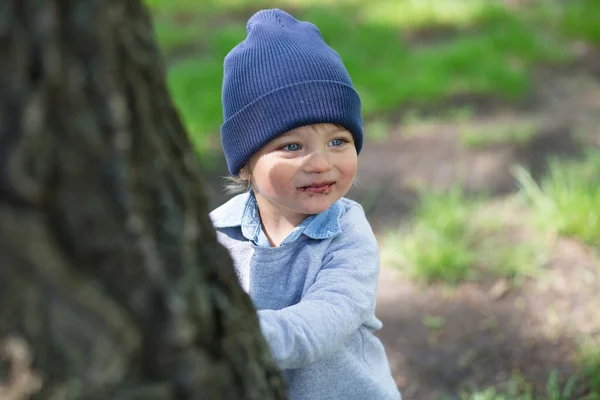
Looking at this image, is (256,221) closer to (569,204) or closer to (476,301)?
(476,301)

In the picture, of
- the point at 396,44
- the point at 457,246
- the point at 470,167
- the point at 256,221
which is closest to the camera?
the point at 256,221

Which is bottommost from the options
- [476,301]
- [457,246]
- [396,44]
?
[476,301]

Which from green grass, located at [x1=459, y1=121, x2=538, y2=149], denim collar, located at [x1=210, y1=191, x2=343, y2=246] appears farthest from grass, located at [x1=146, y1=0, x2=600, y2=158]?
denim collar, located at [x1=210, y1=191, x2=343, y2=246]

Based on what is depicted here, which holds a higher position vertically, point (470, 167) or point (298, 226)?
point (298, 226)

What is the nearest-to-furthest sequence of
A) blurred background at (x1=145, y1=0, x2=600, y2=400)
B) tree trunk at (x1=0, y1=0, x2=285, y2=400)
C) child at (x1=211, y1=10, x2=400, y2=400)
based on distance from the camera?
tree trunk at (x1=0, y1=0, x2=285, y2=400) < child at (x1=211, y1=10, x2=400, y2=400) < blurred background at (x1=145, y1=0, x2=600, y2=400)

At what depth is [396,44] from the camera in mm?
6066

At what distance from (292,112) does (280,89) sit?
0.07 metres

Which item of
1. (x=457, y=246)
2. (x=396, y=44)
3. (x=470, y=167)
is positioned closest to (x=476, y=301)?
(x=457, y=246)

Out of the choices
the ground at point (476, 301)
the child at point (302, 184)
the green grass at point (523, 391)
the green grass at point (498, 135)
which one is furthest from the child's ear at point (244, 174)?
the green grass at point (498, 135)

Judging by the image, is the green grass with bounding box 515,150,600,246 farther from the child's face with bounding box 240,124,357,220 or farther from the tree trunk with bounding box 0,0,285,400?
the tree trunk with bounding box 0,0,285,400

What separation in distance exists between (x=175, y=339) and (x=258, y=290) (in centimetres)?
84

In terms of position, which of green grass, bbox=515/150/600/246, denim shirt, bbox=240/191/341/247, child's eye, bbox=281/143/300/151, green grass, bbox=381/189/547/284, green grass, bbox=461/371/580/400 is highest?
child's eye, bbox=281/143/300/151

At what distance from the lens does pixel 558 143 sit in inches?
173

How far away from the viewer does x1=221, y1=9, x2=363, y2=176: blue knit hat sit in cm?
176
